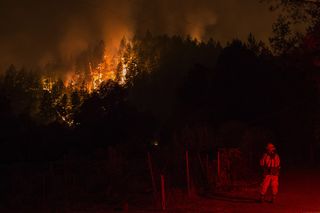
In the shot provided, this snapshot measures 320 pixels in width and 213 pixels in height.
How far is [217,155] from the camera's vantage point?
21.1 m

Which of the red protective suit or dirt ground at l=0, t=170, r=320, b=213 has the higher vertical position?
the red protective suit

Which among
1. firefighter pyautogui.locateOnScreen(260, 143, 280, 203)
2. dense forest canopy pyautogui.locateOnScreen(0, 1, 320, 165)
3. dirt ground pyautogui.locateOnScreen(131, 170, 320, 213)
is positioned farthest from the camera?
dense forest canopy pyautogui.locateOnScreen(0, 1, 320, 165)

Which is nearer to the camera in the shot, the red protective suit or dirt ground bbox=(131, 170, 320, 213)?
dirt ground bbox=(131, 170, 320, 213)

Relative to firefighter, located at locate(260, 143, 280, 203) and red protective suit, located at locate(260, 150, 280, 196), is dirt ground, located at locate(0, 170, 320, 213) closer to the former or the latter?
firefighter, located at locate(260, 143, 280, 203)

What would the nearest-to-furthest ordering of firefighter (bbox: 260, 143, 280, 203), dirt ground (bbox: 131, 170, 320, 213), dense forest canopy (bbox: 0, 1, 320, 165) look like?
dirt ground (bbox: 131, 170, 320, 213) < firefighter (bbox: 260, 143, 280, 203) < dense forest canopy (bbox: 0, 1, 320, 165)

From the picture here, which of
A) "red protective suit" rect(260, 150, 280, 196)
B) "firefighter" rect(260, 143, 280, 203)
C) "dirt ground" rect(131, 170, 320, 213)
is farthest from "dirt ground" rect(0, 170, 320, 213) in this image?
"red protective suit" rect(260, 150, 280, 196)

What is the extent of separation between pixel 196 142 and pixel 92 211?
9.74 meters

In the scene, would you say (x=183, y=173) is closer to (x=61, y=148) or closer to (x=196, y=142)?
(x=196, y=142)

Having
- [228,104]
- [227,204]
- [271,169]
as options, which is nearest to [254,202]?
[227,204]

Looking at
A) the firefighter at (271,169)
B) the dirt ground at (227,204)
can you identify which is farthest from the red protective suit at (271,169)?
the dirt ground at (227,204)

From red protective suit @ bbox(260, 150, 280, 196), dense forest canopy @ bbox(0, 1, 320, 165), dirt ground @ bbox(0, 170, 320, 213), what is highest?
dense forest canopy @ bbox(0, 1, 320, 165)

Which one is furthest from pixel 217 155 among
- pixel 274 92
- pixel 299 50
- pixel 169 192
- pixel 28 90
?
pixel 28 90

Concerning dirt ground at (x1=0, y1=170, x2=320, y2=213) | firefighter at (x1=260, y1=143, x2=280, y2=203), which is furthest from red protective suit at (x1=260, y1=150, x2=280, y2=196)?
dirt ground at (x1=0, y1=170, x2=320, y2=213)

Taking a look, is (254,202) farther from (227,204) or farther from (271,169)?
(271,169)
